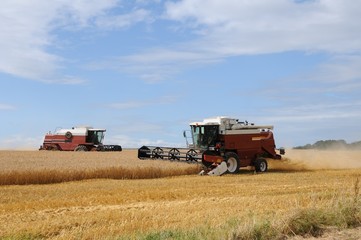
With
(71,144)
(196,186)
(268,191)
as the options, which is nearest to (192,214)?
(268,191)

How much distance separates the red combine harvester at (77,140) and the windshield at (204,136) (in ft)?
70.2

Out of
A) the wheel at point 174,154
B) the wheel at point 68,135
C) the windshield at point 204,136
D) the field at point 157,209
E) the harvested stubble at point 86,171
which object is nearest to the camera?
the field at point 157,209

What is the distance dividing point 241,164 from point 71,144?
24805mm

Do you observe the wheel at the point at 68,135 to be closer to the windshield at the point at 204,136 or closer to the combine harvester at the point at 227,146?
the combine harvester at the point at 227,146

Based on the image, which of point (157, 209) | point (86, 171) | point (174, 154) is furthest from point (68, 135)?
point (157, 209)

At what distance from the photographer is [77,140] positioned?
4803 cm

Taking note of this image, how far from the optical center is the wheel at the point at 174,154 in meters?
28.1

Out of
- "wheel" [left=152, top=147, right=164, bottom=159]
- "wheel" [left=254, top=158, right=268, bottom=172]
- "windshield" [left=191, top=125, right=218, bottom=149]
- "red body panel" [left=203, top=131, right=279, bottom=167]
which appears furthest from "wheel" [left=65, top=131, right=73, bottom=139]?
"wheel" [left=254, top=158, right=268, bottom=172]

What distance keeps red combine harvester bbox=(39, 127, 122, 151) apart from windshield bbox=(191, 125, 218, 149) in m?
21.4

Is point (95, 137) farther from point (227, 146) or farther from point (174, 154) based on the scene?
point (227, 146)

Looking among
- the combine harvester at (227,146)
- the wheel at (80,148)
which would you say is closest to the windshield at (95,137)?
the wheel at (80,148)

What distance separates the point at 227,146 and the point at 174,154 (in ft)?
10.3

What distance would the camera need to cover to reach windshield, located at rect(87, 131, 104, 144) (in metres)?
48.5

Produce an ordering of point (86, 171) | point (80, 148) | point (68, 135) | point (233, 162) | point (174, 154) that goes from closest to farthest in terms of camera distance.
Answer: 1. point (86, 171)
2. point (233, 162)
3. point (174, 154)
4. point (80, 148)
5. point (68, 135)
